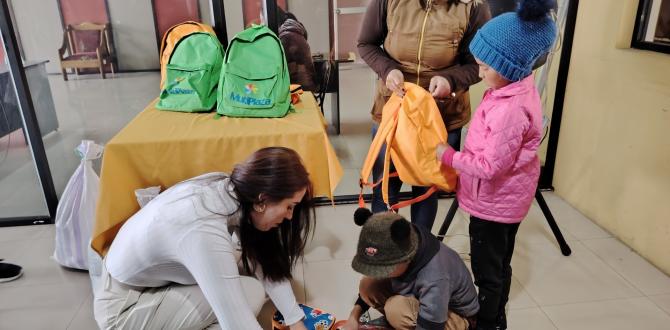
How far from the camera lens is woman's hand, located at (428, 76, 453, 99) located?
1534 mm

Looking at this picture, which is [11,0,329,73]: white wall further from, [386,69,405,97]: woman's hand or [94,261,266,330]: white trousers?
[94,261,266,330]: white trousers

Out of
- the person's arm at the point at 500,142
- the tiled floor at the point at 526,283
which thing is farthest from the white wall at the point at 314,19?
the person's arm at the point at 500,142

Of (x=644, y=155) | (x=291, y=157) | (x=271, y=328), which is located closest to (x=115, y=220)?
(x=271, y=328)

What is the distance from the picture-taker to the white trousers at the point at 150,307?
51.6 inches

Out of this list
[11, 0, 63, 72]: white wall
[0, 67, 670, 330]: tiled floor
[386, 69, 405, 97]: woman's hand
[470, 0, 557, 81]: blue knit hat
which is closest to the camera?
[470, 0, 557, 81]: blue knit hat

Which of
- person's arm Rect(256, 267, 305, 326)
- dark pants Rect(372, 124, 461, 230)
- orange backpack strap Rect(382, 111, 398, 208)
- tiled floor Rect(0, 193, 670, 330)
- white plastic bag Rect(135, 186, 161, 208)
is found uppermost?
orange backpack strap Rect(382, 111, 398, 208)

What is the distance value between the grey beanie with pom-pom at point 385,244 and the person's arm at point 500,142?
0.29 meters

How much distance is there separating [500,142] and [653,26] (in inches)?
48.1

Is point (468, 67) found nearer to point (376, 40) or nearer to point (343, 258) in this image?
point (376, 40)

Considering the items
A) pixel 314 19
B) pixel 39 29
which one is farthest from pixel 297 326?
pixel 39 29

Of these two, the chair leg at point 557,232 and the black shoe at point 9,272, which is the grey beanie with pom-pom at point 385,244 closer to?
the chair leg at point 557,232

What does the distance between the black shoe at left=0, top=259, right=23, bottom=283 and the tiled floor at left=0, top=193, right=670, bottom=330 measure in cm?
3

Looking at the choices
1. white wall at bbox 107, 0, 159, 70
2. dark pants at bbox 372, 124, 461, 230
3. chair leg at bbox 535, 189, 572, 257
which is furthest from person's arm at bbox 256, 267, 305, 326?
white wall at bbox 107, 0, 159, 70

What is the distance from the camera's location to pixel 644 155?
1980mm
